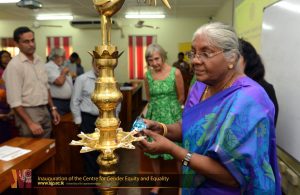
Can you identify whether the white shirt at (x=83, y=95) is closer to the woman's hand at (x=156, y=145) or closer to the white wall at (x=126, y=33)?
the woman's hand at (x=156, y=145)

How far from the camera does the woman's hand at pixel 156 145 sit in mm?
693

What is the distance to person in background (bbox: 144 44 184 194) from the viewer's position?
2.41 meters

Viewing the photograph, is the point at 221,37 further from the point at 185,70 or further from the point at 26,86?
the point at 185,70

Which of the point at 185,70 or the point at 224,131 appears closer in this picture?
the point at 224,131

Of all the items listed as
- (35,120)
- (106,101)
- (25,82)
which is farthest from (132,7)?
(35,120)

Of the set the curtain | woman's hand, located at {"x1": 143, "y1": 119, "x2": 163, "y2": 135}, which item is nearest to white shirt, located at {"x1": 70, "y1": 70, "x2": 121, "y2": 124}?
woman's hand, located at {"x1": 143, "y1": 119, "x2": 163, "y2": 135}

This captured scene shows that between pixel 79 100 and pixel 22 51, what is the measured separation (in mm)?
599

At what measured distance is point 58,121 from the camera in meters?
2.68

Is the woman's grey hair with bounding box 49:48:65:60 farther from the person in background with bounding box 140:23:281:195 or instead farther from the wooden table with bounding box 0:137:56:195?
the person in background with bounding box 140:23:281:195

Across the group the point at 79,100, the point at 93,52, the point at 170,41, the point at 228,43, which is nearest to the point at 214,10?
the point at 170,41

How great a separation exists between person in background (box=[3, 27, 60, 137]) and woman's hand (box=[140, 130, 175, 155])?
1.66 meters

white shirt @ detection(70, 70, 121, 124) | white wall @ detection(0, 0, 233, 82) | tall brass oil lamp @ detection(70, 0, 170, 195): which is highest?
white wall @ detection(0, 0, 233, 82)

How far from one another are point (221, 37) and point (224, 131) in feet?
0.95

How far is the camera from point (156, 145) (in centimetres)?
74
